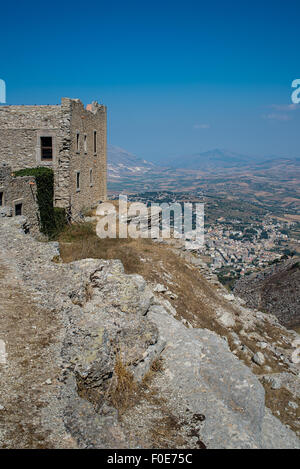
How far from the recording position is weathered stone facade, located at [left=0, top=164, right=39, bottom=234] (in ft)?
56.5

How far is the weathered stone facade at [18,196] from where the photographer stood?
1722 cm

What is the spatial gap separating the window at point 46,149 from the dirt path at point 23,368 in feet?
50.8

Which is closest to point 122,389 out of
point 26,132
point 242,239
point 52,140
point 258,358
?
point 258,358

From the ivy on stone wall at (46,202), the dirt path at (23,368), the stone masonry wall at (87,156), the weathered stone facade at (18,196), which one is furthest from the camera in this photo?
the stone masonry wall at (87,156)

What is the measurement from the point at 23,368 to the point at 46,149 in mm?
19203

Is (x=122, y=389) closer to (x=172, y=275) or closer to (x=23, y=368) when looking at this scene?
(x=23, y=368)

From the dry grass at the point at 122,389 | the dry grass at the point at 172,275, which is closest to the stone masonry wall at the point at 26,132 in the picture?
the dry grass at the point at 172,275

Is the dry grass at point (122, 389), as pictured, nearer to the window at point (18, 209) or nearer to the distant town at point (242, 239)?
the window at point (18, 209)

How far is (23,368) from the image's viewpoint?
19.7 feet

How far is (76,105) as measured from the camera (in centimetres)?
2300

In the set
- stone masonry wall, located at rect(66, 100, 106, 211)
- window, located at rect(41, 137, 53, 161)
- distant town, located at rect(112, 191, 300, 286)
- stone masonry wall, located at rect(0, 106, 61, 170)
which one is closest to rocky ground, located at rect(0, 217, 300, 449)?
window, located at rect(41, 137, 53, 161)

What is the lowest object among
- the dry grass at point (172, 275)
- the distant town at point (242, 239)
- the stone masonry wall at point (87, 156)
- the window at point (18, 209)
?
the distant town at point (242, 239)

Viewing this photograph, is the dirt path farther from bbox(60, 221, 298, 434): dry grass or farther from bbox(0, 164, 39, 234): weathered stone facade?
bbox(0, 164, 39, 234): weathered stone facade

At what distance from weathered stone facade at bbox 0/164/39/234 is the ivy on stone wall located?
418 millimetres
